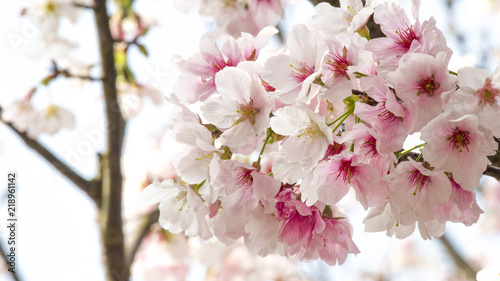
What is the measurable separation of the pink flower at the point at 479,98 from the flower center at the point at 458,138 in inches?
→ 0.8

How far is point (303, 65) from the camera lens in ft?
2.10

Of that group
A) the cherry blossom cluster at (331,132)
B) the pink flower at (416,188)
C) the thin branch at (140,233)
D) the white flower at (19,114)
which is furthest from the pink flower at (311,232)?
the white flower at (19,114)

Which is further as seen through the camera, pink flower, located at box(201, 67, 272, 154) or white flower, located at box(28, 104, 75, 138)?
white flower, located at box(28, 104, 75, 138)

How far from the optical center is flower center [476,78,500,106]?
0.56m

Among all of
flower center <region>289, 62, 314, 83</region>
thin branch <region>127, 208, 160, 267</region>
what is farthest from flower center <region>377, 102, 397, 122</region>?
thin branch <region>127, 208, 160, 267</region>

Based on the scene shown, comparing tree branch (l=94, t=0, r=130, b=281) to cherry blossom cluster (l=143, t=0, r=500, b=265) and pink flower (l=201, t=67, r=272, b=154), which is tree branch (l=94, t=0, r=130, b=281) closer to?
cherry blossom cluster (l=143, t=0, r=500, b=265)

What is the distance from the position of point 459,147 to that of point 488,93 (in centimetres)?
7

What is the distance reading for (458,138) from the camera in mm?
563

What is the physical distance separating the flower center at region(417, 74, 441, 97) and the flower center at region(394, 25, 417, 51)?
61mm

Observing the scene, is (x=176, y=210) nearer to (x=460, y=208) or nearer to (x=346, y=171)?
(x=346, y=171)

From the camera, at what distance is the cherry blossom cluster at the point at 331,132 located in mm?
569

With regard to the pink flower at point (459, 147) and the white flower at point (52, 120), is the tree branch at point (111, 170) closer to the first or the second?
the white flower at point (52, 120)

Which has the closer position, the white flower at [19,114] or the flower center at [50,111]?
the white flower at [19,114]

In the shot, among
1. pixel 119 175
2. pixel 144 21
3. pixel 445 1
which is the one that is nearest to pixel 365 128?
pixel 119 175
